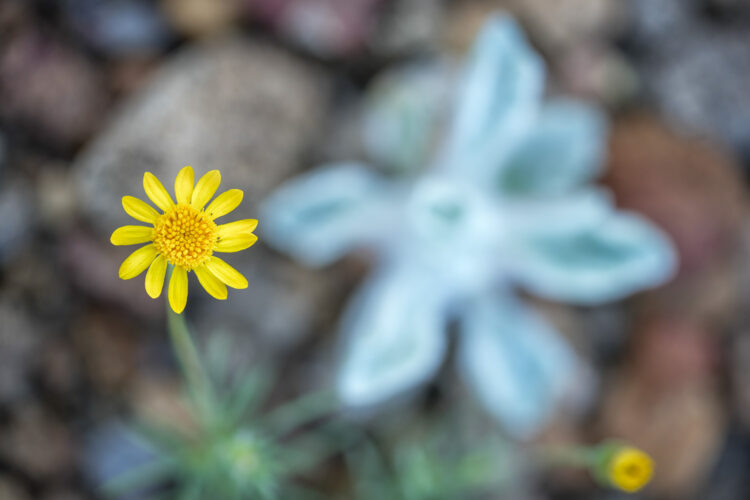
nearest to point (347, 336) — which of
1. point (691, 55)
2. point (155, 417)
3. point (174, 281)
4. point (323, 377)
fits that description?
point (323, 377)

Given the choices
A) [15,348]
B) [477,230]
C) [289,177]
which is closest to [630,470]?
[477,230]

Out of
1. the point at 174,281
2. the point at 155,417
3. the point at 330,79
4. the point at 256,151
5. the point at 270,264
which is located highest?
the point at 330,79

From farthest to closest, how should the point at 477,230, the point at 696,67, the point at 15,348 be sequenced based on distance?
1. the point at 696,67
2. the point at 477,230
3. the point at 15,348

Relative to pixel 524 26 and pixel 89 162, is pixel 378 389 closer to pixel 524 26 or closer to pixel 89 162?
pixel 89 162

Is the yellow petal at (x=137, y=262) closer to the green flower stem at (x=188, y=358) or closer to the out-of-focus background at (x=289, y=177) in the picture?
the green flower stem at (x=188, y=358)

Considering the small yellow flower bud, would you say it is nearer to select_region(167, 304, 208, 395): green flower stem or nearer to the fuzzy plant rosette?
the fuzzy plant rosette

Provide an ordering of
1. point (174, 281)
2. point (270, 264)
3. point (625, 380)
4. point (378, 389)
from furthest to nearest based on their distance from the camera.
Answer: point (625, 380) < point (270, 264) < point (378, 389) < point (174, 281)

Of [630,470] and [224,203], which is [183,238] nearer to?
[224,203]
